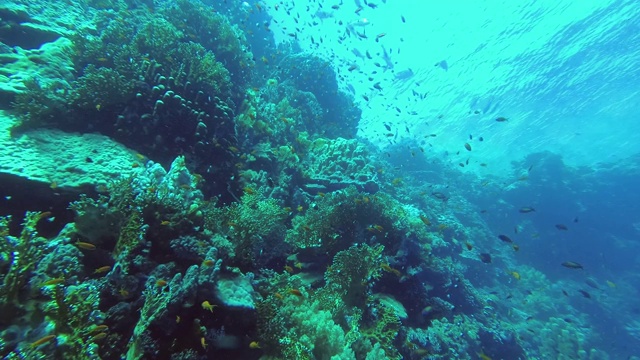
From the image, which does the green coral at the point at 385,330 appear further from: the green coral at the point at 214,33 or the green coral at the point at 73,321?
the green coral at the point at 214,33

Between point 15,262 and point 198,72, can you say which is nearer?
point 15,262

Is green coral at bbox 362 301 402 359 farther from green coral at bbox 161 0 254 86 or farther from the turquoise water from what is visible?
green coral at bbox 161 0 254 86

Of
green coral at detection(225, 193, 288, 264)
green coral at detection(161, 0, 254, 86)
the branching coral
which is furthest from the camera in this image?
green coral at detection(161, 0, 254, 86)

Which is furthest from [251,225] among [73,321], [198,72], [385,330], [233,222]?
[198,72]

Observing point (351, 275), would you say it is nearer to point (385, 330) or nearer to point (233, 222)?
point (385, 330)

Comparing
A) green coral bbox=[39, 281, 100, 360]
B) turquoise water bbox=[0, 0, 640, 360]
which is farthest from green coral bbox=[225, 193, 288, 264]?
green coral bbox=[39, 281, 100, 360]

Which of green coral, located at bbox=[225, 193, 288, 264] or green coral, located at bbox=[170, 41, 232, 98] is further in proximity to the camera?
green coral, located at bbox=[170, 41, 232, 98]

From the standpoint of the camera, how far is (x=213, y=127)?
26.8ft

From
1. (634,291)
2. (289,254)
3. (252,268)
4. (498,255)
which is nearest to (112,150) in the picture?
(252,268)

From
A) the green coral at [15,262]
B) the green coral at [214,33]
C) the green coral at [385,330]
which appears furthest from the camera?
the green coral at [214,33]

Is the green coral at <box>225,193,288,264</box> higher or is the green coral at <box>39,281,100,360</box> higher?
the green coral at <box>225,193,288,264</box>

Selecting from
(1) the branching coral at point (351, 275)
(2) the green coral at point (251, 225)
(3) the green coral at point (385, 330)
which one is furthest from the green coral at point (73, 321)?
(3) the green coral at point (385, 330)

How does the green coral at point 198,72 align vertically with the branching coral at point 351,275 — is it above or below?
above

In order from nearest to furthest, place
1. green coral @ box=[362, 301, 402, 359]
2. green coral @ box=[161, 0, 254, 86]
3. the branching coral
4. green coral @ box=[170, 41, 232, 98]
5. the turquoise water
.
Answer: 1. the turquoise water
2. green coral @ box=[362, 301, 402, 359]
3. the branching coral
4. green coral @ box=[170, 41, 232, 98]
5. green coral @ box=[161, 0, 254, 86]
